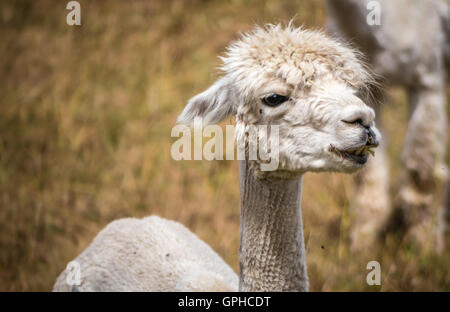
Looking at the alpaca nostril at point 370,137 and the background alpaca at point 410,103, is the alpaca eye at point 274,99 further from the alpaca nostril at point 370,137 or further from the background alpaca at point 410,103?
the background alpaca at point 410,103

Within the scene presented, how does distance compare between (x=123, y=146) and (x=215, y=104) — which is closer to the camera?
(x=215, y=104)

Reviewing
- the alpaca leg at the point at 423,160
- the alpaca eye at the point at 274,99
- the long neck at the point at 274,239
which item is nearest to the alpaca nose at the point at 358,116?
the alpaca eye at the point at 274,99

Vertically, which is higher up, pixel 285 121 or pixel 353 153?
pixel 285 121

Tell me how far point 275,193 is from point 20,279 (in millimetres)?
2140

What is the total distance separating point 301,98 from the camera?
81.4 inches

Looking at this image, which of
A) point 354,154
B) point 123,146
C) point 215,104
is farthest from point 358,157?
point 123,146

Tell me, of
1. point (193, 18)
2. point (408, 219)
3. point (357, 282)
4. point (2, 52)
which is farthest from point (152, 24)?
point (357, 282)

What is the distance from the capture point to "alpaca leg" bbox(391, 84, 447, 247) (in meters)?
Answer: 4.08

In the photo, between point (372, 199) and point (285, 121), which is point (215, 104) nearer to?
point (285, 121)

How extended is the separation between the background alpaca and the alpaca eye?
199 cm

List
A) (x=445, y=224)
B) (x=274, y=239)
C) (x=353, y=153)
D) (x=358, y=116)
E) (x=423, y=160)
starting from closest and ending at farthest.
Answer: (x=358, y=116), (x=353, y=153), (x=274, y=239), (x=423, y=160), (x=445, y=224)

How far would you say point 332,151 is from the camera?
1.99 m

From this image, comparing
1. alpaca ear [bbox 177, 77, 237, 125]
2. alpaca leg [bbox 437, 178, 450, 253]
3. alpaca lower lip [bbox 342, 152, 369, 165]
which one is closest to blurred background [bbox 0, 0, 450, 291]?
alpaca leg [bbox 437, 178, 450, 253]

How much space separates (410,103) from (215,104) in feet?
8.08
